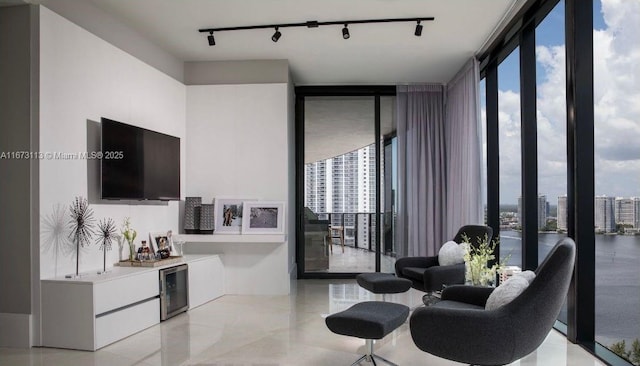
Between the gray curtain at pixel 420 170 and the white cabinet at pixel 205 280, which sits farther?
the gray curtain at pixel 420 170

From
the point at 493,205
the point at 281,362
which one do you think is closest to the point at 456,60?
the point at 493,205

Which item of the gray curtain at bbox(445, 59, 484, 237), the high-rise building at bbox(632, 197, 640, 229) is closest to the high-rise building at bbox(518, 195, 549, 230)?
the gray curtain at bbox(445, 59, 484, 237)

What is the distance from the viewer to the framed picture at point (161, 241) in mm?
4961

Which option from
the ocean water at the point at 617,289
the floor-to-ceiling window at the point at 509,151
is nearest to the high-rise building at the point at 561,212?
the ocean water at the point at 617,289

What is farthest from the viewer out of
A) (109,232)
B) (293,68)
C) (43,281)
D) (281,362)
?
(293,68)

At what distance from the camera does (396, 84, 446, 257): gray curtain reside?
6.84 m

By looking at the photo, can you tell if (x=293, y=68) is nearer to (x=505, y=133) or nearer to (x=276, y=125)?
(x=276, y=125)

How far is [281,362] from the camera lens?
324cm

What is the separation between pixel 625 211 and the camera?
11.2 feet

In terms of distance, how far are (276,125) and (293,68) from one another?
0.91m

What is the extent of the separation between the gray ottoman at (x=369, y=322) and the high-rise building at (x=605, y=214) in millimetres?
1664

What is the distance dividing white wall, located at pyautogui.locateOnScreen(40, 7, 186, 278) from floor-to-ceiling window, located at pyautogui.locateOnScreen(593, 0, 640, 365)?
13.3 feet

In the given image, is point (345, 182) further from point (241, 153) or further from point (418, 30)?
point (418, 30)

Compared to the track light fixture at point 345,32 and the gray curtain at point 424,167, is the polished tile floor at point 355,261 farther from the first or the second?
the track light fixture at point 345,32
